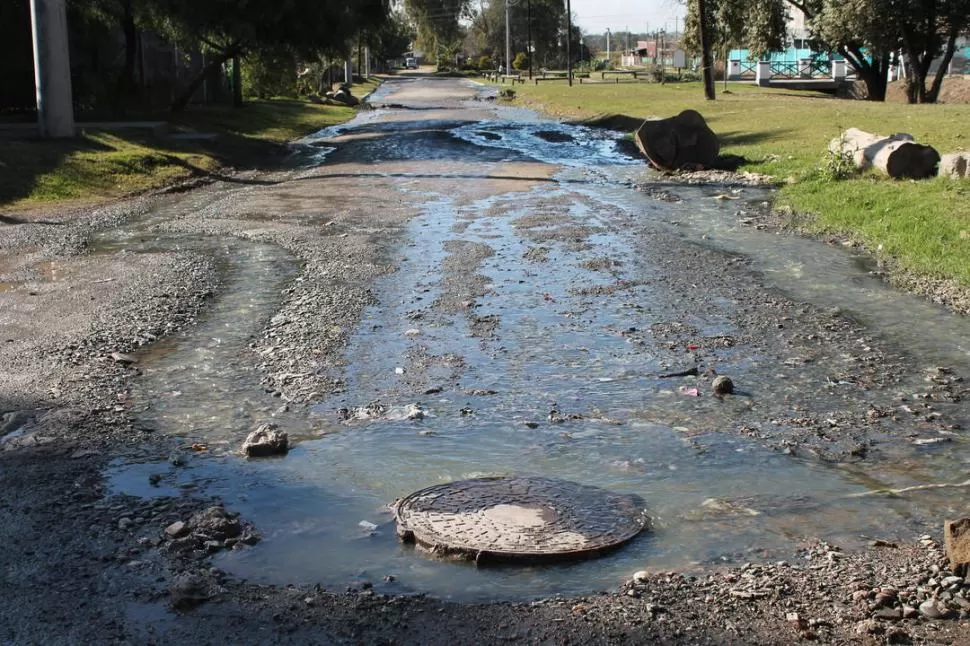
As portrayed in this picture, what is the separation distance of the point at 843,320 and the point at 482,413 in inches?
151

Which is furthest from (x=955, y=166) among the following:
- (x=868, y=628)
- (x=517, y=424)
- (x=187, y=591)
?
(x=187, y=591)

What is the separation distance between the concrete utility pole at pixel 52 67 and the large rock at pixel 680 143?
489 inches

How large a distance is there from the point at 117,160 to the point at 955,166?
15597mm

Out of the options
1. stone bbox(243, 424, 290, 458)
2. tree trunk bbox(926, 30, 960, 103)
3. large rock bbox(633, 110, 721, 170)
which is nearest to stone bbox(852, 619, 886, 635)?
stone bbox(243, 424, 290, 458)

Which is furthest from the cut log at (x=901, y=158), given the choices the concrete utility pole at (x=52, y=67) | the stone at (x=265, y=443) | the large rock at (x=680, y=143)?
the concrete utility pole at (x=52, y=67)

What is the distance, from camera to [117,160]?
73.2 feet

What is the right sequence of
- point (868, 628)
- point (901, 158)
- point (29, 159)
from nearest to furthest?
point (868, 628) < point (901, 158) < point (29, 159)

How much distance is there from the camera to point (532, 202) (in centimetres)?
1781

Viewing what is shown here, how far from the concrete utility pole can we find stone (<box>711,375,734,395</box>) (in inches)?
785

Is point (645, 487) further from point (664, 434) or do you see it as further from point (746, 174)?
point (746, 174)

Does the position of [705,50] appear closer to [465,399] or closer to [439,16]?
[465,399]

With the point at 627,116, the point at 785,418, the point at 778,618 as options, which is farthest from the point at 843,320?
the point at 627,116

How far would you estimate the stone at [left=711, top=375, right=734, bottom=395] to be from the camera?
24.4 feet

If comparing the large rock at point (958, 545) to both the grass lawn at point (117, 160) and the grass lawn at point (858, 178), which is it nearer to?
the grass lawn at point (858, 178)
